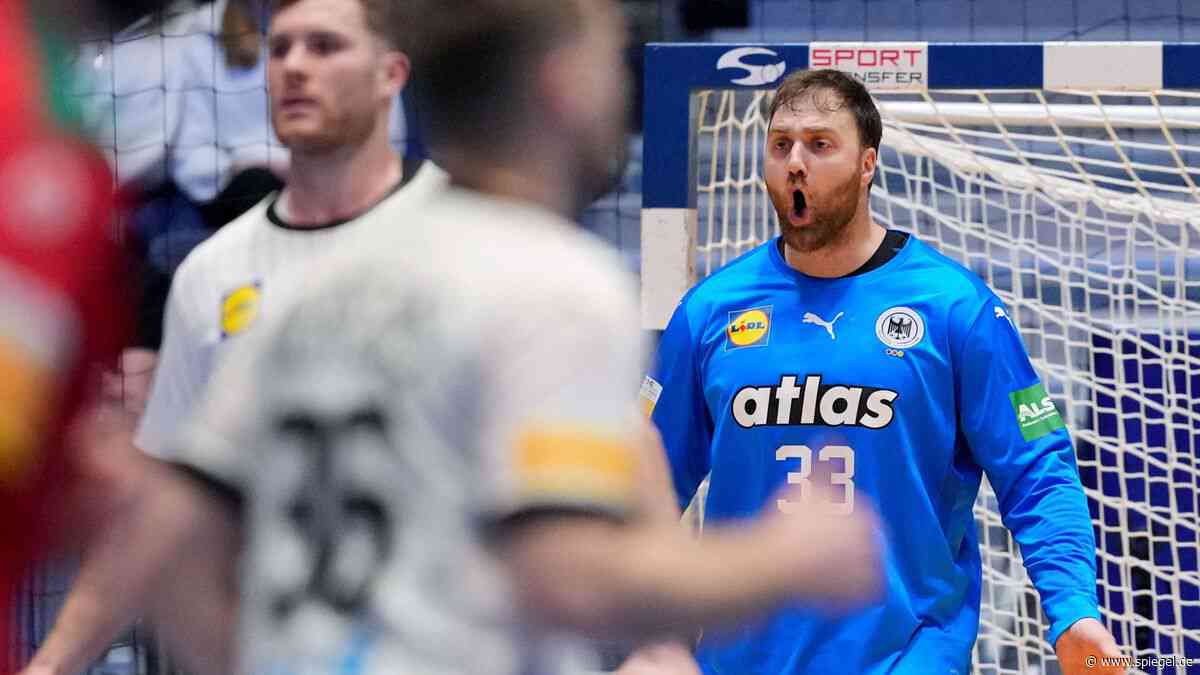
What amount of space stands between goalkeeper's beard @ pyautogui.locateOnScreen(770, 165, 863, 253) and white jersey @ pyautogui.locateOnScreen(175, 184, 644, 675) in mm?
2083

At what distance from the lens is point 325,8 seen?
156 inches

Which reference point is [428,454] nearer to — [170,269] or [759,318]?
[759,318]

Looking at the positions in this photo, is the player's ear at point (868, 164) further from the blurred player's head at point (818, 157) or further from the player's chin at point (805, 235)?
the player's chin at point (805, 235)

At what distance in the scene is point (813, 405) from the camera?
3.78 meters

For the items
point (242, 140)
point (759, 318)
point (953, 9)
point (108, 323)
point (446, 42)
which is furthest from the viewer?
point (953, 9)

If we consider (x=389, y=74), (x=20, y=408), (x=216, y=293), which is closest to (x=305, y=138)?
(x=389, y=74)

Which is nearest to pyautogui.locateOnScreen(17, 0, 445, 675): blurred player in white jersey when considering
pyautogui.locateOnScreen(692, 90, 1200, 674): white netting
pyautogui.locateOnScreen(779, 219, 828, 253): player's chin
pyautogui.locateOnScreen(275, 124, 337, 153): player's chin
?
pyautogui.locateOnScreen(275, 124, 337, 153): player's chin

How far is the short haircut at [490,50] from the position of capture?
1.75 metres

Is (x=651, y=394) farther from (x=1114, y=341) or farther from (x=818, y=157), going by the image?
(x=1114, y=341)

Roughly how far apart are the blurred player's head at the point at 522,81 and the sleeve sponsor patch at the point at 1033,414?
2.11m

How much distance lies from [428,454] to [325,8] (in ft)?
7.98

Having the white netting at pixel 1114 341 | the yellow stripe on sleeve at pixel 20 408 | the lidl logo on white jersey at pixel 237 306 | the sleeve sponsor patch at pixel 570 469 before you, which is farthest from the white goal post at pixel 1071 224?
the yellow stripe on sleeve at pixel 20 408

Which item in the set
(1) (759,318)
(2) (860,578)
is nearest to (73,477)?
(2) (860,578)

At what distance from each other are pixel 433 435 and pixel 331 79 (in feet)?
7.79
